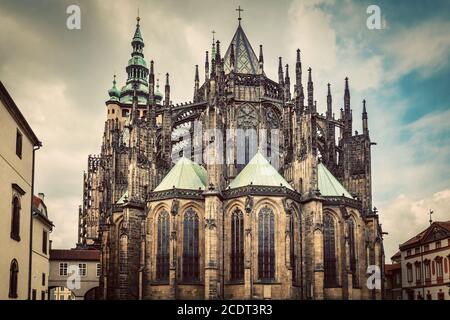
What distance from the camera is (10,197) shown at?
29.6 metres

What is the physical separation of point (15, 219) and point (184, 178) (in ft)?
69.6

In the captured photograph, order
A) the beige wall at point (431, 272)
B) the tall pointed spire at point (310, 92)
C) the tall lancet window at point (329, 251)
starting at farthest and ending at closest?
the tall pointed spire at point (310, 92) < the beige wall at point (431, 272) < the tall lancet window at point (329, 251)

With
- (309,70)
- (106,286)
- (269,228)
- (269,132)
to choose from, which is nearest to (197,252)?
(269,228)

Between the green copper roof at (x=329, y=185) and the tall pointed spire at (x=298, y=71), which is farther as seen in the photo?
the tall pointed spire at (x=298, y=71)

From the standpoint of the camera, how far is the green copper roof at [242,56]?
62.6 metres

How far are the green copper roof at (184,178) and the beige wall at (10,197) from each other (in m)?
17.2

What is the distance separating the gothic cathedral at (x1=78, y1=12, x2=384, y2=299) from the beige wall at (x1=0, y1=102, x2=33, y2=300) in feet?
50.9

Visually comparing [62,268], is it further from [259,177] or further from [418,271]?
[418,271]

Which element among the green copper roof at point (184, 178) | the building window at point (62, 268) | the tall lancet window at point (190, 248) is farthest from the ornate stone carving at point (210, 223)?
the building window at point (62, 268)

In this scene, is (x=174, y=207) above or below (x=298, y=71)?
below

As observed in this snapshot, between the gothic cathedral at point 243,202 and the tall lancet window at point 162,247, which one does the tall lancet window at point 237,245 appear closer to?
the gothic cathedral at point 243,202

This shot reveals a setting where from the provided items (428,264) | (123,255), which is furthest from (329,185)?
(123,255)

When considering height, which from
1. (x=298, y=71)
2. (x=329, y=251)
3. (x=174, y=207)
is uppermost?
(x=298, y=71)

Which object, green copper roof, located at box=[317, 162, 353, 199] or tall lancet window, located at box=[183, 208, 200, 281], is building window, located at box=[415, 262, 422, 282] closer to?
green copper roof, located at box=[317, 162, 353, 199]
